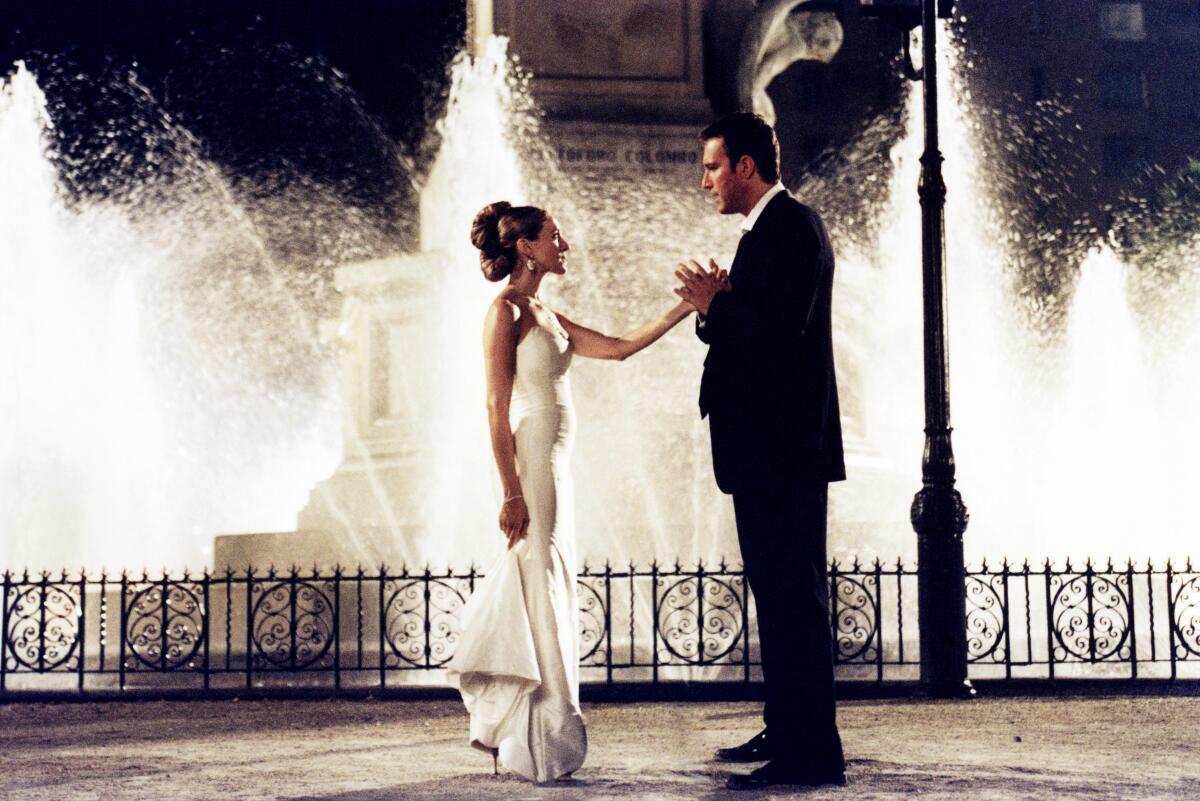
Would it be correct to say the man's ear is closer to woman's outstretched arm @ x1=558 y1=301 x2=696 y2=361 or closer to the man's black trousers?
woman's outstretched arm @ x1=558 y1=301 x2=696 y2=361

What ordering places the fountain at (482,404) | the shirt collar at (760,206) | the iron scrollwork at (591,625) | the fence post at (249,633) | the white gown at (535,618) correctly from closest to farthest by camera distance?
the shirt collar at (760,206) → the white gown at (535,618) → the fence post at (249,633) → the iron scrollwork at (591,625) → the fountain at (482,404)

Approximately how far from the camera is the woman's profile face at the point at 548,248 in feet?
20.3

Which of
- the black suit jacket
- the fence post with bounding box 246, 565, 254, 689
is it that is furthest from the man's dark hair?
the fence post with bounding box 246, 565, 254, 689

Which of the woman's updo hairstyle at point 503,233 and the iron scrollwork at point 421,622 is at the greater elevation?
the woman's updo hairstyle at point 503,233

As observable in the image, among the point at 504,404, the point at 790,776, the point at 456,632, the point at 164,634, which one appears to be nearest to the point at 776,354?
the point at 504,404

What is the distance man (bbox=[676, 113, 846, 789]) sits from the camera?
5.65 m

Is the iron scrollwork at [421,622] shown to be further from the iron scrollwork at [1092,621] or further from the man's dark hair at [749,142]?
the man's dark hair at [749,142]

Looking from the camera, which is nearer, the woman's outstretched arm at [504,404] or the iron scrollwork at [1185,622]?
the woman's outstretched arm at [504,404]

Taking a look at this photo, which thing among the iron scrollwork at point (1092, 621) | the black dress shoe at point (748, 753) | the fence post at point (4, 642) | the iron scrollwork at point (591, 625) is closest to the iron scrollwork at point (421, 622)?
the iron scrollwork at point (591, 625)

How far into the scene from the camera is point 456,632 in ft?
35.6

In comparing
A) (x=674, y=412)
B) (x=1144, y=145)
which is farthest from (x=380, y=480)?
(x=1144, y=145)

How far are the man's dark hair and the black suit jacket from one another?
0.56 feet

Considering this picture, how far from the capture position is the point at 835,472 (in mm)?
5766

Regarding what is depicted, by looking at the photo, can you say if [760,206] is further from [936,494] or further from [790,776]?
[936,494]
